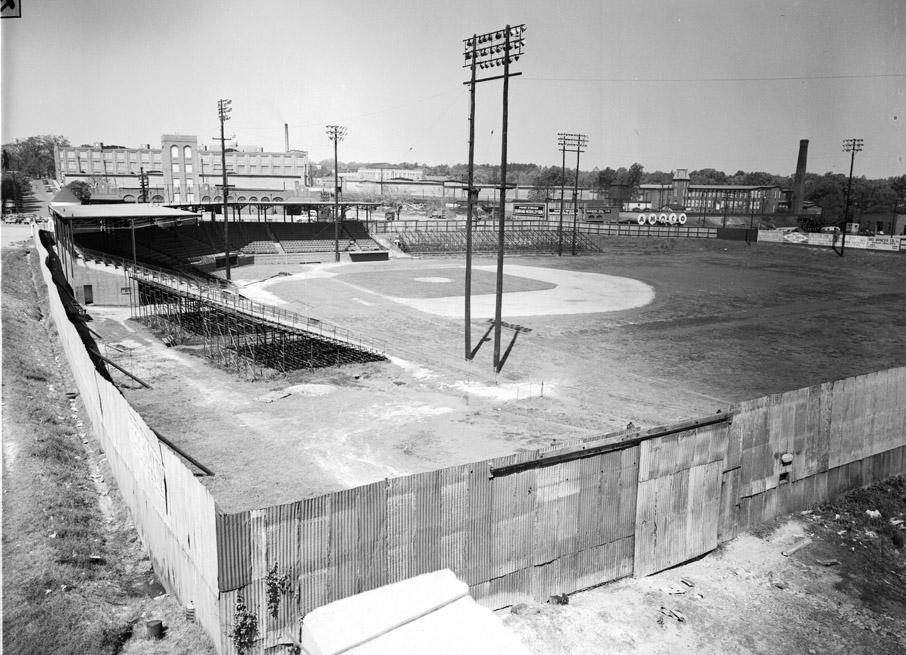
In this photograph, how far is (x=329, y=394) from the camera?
24234mm

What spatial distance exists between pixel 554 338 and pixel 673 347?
20.4 ft

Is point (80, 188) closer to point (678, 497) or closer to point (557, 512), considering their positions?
point (557, 512)

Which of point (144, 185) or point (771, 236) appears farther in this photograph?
point (771, 236)

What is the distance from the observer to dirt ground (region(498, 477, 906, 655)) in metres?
10.8

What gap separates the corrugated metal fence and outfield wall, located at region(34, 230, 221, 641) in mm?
559

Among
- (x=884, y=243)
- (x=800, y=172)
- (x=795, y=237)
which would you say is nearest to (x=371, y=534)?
(x=884, y=243)

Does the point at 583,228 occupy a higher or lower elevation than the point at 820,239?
higher

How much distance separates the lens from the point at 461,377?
1062 inches

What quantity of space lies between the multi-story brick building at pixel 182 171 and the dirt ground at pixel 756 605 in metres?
88.4

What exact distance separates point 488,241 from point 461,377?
6352 cm

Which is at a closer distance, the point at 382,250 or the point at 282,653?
the point at 282,653

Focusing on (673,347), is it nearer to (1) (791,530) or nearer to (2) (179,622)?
(1) (791,530)

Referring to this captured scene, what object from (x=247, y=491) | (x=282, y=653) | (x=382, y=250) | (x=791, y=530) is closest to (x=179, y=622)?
(x=282, y=653)

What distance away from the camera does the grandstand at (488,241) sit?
271ft
